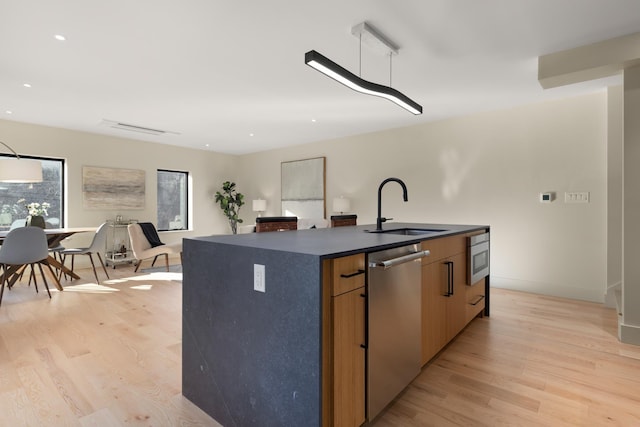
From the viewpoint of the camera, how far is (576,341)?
263cm

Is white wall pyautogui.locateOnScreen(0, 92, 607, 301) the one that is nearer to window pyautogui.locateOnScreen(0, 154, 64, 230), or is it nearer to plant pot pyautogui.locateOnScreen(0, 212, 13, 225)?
window pyautogui.locateOnScreen(0, 154, 64, 230)

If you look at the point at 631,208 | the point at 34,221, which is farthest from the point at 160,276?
the point at 631,208

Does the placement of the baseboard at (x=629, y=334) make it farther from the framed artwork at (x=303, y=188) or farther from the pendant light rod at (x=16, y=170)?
the pendant light rod at (x=16, y=170)

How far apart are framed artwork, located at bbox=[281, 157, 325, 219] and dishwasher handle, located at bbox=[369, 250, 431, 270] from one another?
4.77m

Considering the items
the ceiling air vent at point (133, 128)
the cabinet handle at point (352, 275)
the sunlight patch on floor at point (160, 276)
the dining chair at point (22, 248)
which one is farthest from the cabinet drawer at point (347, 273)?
the ceiling air vent at point (133, 128)

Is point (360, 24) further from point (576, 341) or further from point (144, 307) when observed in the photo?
point (144, 307)

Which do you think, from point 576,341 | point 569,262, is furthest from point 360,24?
point 569,262

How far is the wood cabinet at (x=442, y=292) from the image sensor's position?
202cm

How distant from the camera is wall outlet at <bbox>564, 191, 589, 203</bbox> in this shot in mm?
3861

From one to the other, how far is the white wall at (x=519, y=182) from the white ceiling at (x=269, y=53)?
1.00ft

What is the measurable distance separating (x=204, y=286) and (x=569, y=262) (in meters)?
4.29

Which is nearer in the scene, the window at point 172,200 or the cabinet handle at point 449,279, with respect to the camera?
the cabinet handle at point 449,279

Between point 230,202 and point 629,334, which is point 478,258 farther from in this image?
point 230,202

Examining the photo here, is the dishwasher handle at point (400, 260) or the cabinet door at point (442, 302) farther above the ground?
the dishwasher handle at point (400, 260)
